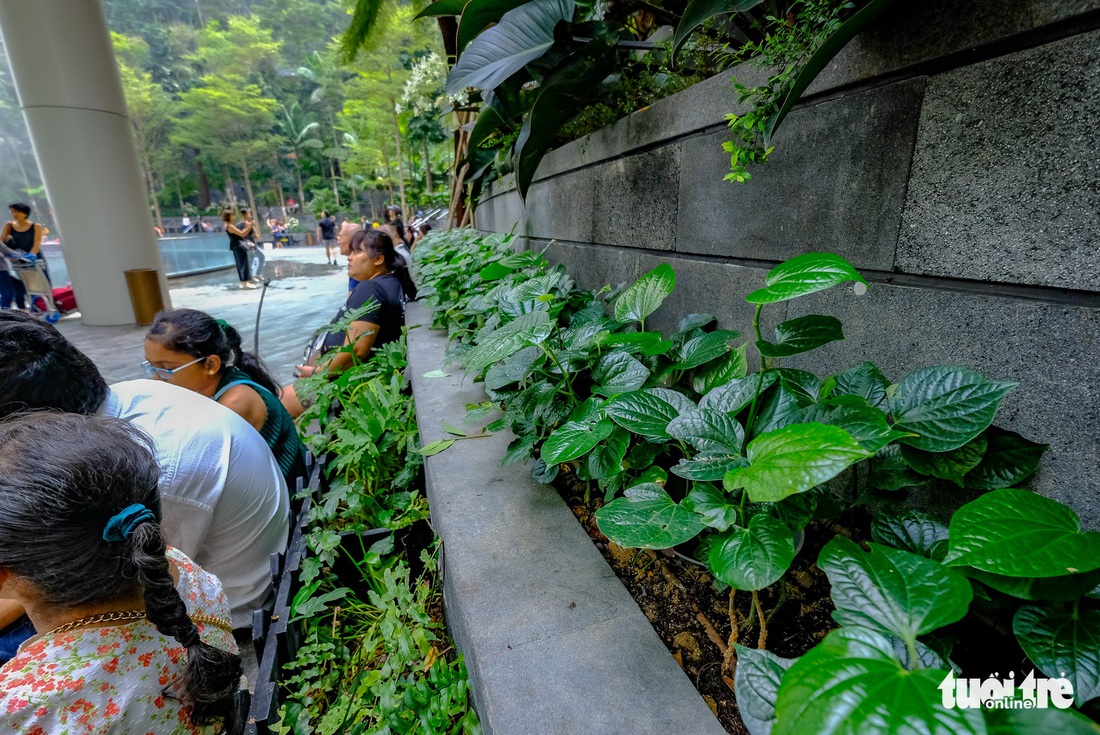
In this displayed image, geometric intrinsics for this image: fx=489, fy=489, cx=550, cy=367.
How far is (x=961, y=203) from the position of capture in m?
0.98

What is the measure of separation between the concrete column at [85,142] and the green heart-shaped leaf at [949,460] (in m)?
11.3

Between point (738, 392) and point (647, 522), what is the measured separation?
330 mm

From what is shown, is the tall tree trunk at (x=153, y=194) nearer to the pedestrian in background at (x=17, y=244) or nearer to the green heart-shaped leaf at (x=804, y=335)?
the pedestrian in background at (x=17, y=244)

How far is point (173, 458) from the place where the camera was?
1.66 m

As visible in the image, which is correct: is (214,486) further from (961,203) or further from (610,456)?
(961,203)

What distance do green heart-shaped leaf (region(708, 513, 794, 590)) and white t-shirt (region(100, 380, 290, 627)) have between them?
175cm

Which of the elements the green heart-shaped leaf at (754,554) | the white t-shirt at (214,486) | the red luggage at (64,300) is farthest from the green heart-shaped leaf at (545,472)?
the red luggage at (64,300)

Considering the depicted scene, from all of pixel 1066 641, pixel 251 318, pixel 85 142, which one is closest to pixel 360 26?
pixel 85 142

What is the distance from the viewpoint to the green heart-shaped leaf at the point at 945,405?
2.55ft

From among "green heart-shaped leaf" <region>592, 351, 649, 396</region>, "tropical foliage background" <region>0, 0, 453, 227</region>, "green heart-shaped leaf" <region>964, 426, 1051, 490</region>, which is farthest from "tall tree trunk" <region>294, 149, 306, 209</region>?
"green heart-shaped leaf" <region>964, 426, 1051, 490</region>

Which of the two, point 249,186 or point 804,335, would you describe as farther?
point 249,186

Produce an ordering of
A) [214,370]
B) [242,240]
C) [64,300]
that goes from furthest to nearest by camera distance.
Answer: [242,240] < [64,300] < [214,370]

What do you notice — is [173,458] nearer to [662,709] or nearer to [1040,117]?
[662,709]

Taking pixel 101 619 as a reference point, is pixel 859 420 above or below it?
above
